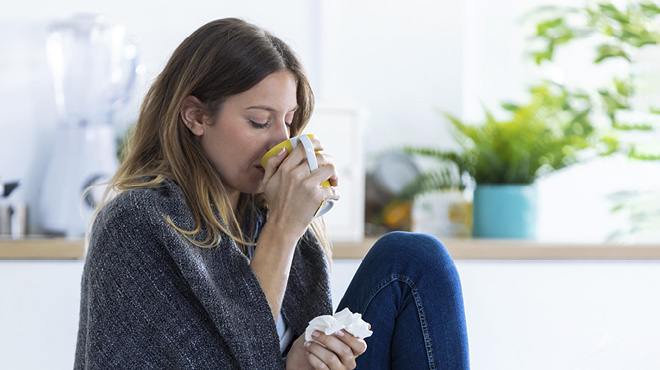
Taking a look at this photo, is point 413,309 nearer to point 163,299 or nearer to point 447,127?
point 163,299

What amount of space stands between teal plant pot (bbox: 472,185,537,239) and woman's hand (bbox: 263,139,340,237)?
107cm

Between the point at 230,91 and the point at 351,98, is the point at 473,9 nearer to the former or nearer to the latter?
the point at 351,98

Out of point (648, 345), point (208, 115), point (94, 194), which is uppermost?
point (208, 115)

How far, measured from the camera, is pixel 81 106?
6.01ft

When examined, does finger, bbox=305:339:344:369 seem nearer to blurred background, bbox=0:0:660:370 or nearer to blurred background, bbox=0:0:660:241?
blurred background, bbox=0:0:660:370

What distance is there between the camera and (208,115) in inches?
40.9

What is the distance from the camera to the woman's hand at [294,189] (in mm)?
997

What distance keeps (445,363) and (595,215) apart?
4.79 ft

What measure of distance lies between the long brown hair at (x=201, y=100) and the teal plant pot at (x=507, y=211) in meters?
1.05

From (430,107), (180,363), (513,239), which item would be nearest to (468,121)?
(430,107)

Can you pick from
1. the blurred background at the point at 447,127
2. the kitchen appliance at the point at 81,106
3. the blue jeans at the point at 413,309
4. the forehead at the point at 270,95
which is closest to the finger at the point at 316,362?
the blue jeans at the point at 413,309

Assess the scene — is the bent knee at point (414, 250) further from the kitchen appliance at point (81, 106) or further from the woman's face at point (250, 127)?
the kitchen appliance at point (81, 106)

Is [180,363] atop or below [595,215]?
atop

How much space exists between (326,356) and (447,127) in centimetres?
131
